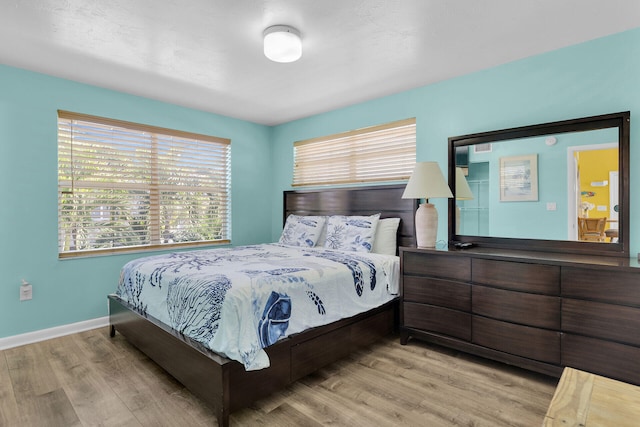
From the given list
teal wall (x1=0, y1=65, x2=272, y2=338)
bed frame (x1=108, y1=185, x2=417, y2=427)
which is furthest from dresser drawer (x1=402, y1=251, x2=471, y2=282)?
teal wall (x1=0, y1=65, x2=272, y2=338)

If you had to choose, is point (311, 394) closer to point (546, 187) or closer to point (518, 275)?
point (518, 275)

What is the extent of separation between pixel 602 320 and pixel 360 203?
7.61ft

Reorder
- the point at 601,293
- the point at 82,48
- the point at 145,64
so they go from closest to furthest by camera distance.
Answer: the point at 601,293 < the point at 82,48 < the point at 145,64

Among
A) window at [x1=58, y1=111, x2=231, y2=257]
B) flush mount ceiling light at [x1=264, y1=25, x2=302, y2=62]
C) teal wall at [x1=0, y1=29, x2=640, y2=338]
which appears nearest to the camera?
flush mount ceiling light at [x1=264, y1=25, x2=302, y2=62]

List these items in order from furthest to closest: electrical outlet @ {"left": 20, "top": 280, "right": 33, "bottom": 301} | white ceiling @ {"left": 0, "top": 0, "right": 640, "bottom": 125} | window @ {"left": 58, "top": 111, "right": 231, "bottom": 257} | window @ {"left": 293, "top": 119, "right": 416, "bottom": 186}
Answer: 1. window @ {"left": 293, "top": 119, "right": 416, "bottom": 186}
2. window @ {"left": 58, "top": 111, "right": 231, "bottom": 257}
3. electrical outlet @ {"left": 20, "top": 280, "right": 33, "bottom": 301}
4. white ceiling @ {"left": 0, "top": 0, "right": 640, "bottom": 125}

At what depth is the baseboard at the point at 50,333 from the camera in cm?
284

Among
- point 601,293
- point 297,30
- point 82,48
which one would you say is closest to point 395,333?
point 601,293

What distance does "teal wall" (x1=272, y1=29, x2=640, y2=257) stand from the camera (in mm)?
2314

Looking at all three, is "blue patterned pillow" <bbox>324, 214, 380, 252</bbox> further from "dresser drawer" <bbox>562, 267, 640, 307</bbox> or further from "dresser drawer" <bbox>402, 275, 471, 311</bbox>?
"dresser drawer" <bbox>562, 267, 640, 307</bbox>

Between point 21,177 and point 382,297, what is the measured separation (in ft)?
10.9

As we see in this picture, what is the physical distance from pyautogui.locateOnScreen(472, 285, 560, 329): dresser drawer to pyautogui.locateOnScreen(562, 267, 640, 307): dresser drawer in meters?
0.12

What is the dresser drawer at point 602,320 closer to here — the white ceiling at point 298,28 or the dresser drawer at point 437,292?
the dresser drawer at point 437,292

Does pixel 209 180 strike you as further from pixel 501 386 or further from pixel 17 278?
pixel 501 386

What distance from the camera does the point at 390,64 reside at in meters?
2.85
